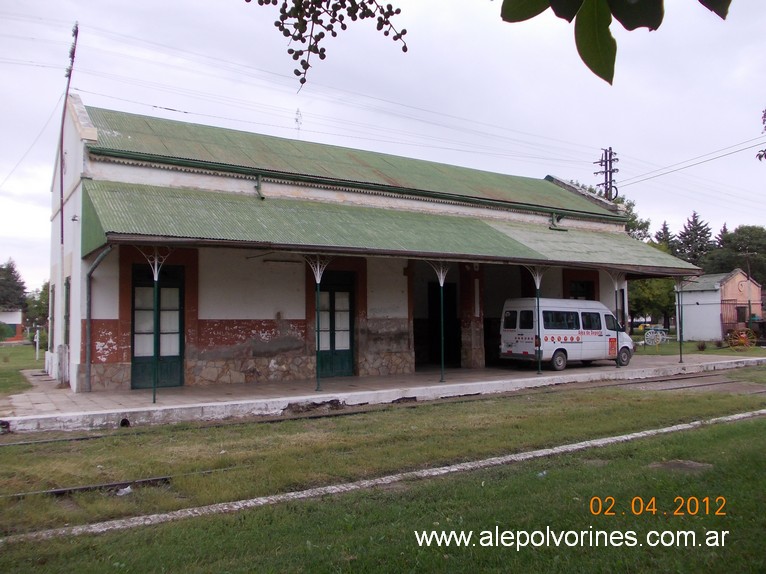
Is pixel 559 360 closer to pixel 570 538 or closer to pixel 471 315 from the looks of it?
pixel 471 315

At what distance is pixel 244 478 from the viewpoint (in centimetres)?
668

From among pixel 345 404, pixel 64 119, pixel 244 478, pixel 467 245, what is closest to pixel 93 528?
pixel 244 478

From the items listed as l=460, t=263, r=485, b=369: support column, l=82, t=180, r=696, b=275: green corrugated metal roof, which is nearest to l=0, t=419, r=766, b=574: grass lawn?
l=82, t=180, r=696, b=275: green corrugated metal roof

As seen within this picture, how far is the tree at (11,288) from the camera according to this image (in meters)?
76.6

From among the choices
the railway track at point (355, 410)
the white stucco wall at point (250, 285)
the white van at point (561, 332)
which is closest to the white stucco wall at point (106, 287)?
the white stucco wall at point (250, 285)

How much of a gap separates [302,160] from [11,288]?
75845mm

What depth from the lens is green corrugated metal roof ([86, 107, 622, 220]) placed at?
14.6m

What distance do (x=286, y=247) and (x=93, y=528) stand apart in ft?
24.1

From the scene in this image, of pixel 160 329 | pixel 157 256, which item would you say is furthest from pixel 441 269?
pixel 160 329

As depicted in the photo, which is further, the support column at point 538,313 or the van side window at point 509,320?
the van side window at point 509,320

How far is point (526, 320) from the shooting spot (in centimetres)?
1744

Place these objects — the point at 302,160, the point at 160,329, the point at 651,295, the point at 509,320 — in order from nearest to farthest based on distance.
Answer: the point at 160,329
the point at 302,160
the point at 509,320
the point at 651,295

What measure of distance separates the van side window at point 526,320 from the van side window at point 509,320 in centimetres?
24

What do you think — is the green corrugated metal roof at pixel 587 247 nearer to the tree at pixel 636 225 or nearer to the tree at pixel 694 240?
the tree at pixel 636 225
